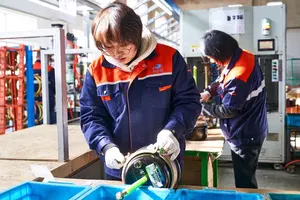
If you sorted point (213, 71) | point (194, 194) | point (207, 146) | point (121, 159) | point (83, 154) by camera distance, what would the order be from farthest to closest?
point (213, 71) < point (207, 146) < point (83, 154) < point (121, 159) < point (194, 194)

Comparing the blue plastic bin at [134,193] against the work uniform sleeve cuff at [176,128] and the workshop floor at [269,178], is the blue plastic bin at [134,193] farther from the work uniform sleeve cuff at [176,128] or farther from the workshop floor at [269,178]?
the workshop floor at [269,178]

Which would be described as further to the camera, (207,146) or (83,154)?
(207,146)

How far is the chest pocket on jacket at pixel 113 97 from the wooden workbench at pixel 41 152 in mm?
440

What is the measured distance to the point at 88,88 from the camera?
4.48 ft

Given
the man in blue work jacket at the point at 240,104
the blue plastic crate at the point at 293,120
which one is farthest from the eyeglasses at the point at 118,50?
the blue plastic crate at the point at 293,120

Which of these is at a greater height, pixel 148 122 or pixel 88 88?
pixel 88 88

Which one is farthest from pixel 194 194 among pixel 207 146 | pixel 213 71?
pixel 213 71

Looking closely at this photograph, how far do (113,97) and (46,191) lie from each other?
45 cm

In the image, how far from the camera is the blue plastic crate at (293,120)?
409cm

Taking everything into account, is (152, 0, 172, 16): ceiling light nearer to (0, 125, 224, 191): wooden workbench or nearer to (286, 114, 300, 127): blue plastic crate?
(0, 125, 224, 191): wooden workbench

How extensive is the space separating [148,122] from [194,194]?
1.39ft

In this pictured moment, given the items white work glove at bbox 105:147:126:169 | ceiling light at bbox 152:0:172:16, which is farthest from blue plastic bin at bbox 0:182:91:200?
ceiling light at bbox 152:0:172:16

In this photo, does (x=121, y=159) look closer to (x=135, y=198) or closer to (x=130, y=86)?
(x=135, y=198)

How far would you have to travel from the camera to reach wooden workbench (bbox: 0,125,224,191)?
1486mm
